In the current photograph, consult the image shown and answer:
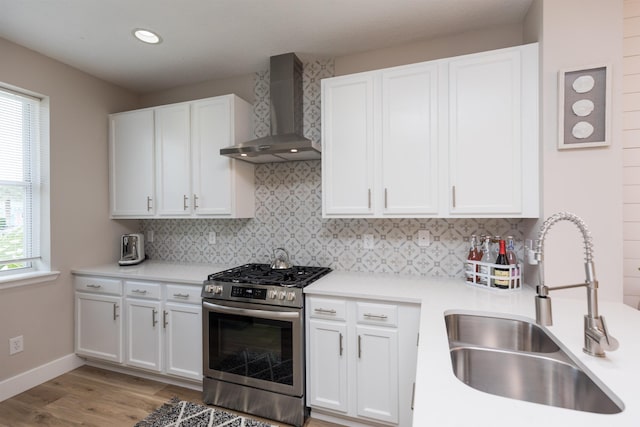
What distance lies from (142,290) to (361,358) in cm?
186

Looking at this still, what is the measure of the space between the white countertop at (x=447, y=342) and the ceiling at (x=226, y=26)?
182 centimetres

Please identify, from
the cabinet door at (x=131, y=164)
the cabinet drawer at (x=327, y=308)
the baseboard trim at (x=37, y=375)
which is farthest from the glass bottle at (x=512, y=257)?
the baseboard trim at (x=37, y=375)

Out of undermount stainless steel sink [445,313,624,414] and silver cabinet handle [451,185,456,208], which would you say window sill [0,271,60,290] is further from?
silver cabinet handle [451,185,456,208]

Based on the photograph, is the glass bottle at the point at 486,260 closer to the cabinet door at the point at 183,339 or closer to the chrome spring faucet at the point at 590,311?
the chrome spring faucet at the point at 590,311

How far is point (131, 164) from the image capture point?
302cm

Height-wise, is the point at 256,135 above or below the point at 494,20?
below

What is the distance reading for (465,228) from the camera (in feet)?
7.50

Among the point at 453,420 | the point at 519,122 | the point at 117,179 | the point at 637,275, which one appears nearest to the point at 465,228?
the point at 519,122

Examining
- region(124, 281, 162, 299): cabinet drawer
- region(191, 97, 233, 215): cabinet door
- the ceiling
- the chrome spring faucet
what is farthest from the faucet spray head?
region(124, 281, 162, 299): cabinet drawer

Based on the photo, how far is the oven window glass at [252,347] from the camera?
2064mm

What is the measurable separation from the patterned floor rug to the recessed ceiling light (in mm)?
2729

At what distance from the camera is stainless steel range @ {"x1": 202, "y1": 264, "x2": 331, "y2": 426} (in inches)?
80.2

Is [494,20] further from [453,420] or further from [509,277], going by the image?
[453,420]

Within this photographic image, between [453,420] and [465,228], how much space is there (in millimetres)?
1810
